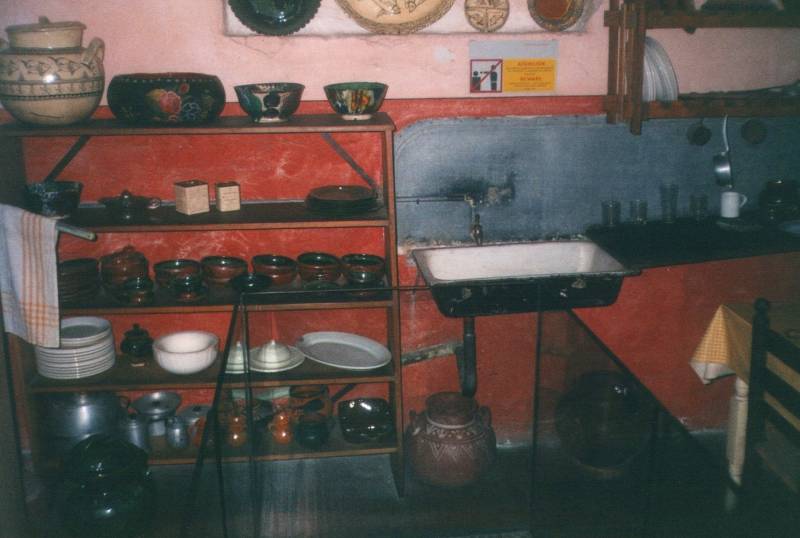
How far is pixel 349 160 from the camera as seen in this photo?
322 centimetres

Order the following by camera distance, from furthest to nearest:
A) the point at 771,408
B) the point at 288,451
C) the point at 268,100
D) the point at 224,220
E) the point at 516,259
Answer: the point at 516,259
the point at 288,451
the point at 224,220
the point at 268,100
the point at 771,408

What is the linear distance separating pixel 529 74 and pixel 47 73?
77.0 inches

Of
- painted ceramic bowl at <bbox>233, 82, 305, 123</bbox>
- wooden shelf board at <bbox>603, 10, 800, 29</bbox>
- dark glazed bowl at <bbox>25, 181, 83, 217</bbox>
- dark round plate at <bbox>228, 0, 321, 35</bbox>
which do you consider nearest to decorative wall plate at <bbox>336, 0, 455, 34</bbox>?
dark round plate at <bbox>228, 0, 321, 35</bbox>

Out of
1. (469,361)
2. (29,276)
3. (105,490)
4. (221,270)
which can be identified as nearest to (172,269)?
(221,270)

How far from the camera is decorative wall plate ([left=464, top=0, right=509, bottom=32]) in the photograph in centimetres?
314

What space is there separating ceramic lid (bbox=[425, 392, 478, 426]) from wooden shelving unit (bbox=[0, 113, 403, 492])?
0.15m

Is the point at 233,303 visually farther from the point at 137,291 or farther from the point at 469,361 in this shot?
the point at 469,361

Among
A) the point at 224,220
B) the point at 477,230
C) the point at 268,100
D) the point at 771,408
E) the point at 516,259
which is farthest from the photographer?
the point at 516,259

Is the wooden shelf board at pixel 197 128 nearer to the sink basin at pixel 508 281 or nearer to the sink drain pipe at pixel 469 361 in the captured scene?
the sink basin at pixel 508 281

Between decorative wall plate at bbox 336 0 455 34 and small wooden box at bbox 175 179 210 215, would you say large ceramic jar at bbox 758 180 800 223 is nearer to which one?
decorative wall plate at bbox 336 0 455 34

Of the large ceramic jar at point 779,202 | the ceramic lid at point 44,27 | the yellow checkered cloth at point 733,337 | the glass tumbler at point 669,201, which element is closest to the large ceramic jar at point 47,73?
the ceramic lid at point 44,27

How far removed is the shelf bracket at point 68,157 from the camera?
311cm

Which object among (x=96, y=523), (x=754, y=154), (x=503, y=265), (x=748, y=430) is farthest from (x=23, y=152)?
(x=754, y=154)

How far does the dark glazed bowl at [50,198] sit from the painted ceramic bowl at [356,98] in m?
1.12
